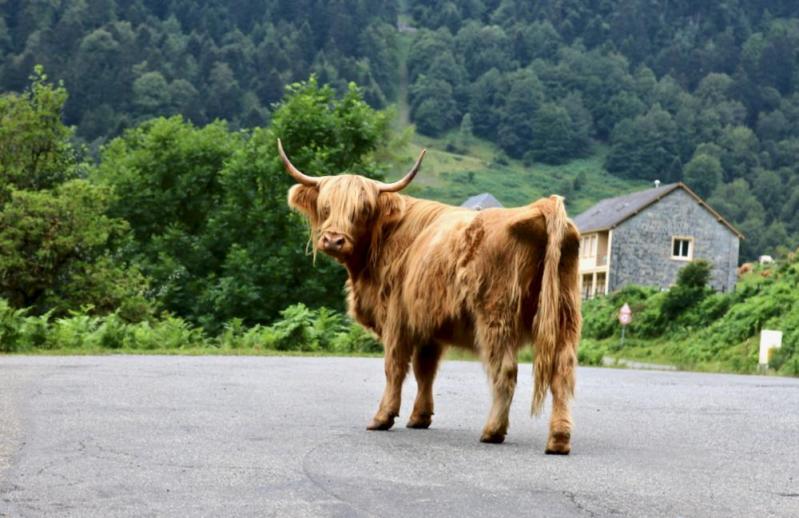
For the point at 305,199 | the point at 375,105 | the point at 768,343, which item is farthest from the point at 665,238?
the point at 375,105

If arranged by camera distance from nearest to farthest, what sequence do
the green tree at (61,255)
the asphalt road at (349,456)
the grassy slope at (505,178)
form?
the asphalt road at (349,456), the green tree at (61,255), the grassy slope at (505,178)

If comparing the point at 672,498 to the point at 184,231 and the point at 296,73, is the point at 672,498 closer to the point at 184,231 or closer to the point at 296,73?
the point at 184,231

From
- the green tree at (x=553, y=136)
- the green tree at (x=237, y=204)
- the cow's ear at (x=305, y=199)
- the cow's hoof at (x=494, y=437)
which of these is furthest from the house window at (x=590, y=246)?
the green tree at (x=553, y=136)

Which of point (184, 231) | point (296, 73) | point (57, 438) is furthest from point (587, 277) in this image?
point (296, 73)

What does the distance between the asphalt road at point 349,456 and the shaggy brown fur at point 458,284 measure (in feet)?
1.29

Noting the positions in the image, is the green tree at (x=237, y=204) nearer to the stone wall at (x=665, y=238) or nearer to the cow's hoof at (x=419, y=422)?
the cow's hoof at (x=419, y=422)

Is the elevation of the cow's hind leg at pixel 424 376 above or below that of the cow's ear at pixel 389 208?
below

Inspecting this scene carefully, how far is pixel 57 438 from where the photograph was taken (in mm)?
7582

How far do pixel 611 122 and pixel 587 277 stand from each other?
11204cm

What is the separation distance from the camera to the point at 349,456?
7.07 meters

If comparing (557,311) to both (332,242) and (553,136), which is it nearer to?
(332,242)

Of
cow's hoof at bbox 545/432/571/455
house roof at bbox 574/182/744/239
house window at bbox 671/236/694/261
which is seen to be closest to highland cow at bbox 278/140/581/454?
cow's hoof at bbox 545/432/571/455

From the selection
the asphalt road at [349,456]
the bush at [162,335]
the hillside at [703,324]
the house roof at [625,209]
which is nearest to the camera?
the asphalt road at [349,456]

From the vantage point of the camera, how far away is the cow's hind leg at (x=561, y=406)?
7.51 metres
